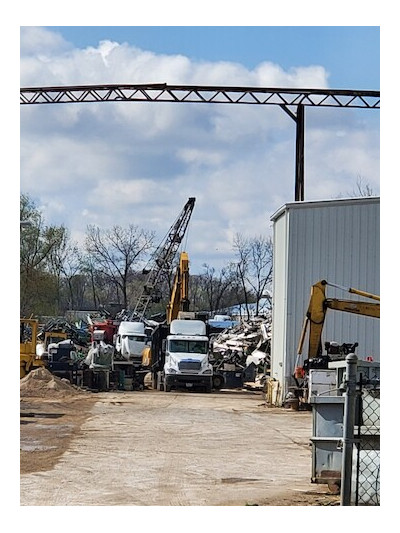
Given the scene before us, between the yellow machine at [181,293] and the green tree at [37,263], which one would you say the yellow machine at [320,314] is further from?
the green tree at [37,263]

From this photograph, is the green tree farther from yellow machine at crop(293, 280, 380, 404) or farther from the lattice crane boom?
yellow machine at crop(293, 280, 380, 404)

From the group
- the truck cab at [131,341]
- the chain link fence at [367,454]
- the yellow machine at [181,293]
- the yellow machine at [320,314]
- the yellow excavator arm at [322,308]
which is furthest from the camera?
the truck cab at [131,341]

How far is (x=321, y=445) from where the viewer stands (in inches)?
443

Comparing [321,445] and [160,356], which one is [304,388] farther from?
[321,445]

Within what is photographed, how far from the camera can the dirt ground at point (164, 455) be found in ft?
36.2

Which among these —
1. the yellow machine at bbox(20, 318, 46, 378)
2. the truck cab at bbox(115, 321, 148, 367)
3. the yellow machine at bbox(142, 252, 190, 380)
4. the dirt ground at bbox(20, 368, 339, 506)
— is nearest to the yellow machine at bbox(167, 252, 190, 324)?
the yellow machine at bbox(142, 252, 190, 380)

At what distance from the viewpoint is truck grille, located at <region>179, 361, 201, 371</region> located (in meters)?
32.9

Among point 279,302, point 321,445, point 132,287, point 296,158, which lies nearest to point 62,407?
point 279,302

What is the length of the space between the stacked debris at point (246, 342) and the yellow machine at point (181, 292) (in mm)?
3033

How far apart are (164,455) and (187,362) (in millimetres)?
17644

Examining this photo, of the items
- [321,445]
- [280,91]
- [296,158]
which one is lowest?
[321,445]

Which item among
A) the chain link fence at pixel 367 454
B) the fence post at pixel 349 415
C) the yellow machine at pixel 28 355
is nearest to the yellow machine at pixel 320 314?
the yellow machine at pixel 28 355

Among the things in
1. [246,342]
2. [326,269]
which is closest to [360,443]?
[326,269]
